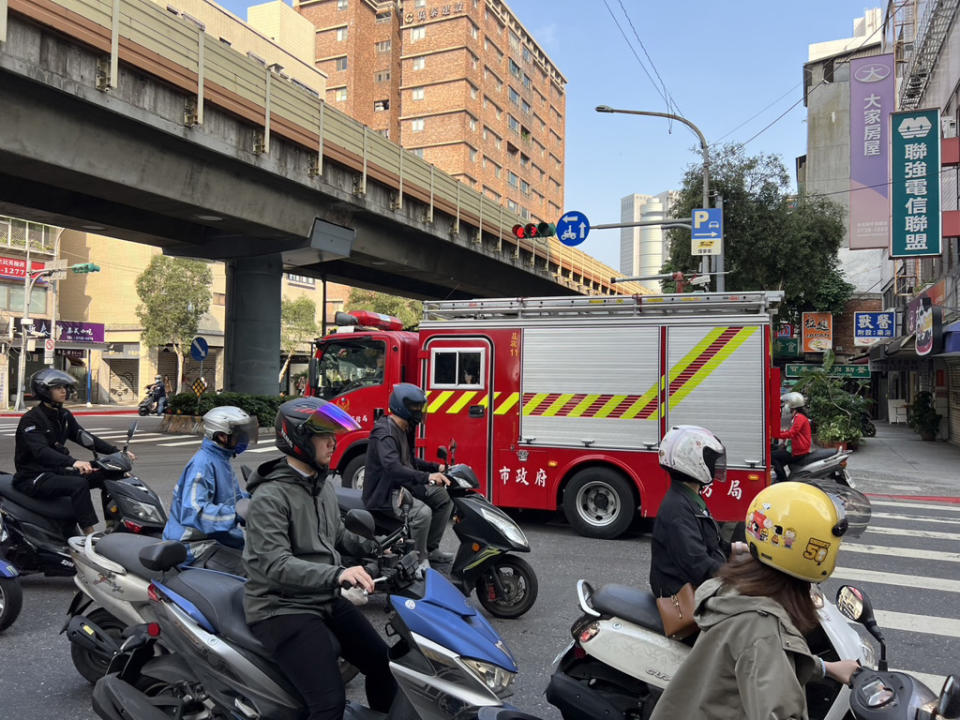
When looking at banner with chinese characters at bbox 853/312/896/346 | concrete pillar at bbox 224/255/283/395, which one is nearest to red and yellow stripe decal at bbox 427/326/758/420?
concrete pillar at bbox 224/255/283/395

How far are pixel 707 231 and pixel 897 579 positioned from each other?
1187 centimetres

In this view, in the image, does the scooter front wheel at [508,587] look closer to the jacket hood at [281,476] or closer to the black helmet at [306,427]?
the jacket hood at [281,476]

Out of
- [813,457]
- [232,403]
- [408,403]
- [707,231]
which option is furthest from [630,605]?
[232,403]

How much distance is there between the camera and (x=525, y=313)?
9320 mm

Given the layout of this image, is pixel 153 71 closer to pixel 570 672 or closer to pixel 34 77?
pixel 34 77

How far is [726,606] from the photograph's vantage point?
1.94m

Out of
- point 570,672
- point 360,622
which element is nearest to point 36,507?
point 360,622

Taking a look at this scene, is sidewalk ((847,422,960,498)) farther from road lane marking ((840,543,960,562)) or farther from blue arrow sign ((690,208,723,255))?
blue arrow sign ((690,208,723,255))

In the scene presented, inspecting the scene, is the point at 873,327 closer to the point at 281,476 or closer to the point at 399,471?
the point at 399,471

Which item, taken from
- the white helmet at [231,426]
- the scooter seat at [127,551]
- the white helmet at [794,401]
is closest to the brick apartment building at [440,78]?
the white helmet at [794,401]

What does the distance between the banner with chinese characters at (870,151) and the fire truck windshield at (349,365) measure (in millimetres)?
16044

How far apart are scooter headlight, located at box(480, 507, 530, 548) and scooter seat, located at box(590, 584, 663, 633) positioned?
2.17 metres

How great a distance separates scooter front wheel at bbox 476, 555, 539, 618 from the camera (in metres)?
5.66

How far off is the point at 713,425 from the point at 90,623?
6.37m
